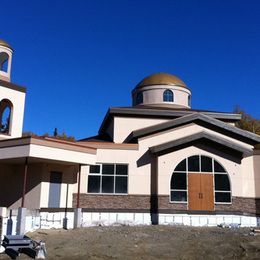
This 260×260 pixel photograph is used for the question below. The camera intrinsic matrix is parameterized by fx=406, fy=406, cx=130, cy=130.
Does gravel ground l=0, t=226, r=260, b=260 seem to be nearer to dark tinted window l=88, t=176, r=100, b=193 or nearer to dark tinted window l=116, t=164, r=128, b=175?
dark tinted window l=88, t=176, r=100, b=193

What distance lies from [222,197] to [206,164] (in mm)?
2045

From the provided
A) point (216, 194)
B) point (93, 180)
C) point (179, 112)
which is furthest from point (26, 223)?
point (179, 112)

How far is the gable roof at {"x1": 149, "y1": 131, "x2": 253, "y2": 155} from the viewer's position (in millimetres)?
22298

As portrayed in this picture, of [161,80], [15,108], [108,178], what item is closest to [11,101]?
[15,108]

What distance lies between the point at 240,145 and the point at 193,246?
375 inches

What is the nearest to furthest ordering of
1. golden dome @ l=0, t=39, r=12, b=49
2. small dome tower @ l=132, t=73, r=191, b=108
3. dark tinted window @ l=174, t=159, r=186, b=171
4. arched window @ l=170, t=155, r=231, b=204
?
arched window @ l=170, t=155, r=231, b=204 → dark tinted window @ l=174, t=159, r=186, b=171 → golden dome @ l=0, t=39, r=12, b=49 → small dome tower @ l=132, t=73, r=191, b=108

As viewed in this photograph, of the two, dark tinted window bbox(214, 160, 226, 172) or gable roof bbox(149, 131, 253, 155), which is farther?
dark tinted window bbox(214, 160, 226, 172)

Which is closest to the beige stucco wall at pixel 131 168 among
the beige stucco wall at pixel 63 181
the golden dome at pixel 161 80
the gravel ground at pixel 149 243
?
the beige stucco wall at pixel 63 181

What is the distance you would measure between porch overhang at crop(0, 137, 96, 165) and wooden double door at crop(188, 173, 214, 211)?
5777 mm

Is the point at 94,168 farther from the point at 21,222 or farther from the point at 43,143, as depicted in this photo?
the point at 21,222

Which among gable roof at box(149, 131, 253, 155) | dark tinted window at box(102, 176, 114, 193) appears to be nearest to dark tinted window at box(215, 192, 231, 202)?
gable roof at box(149, 131, 253, 155)

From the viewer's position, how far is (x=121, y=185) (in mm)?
22766

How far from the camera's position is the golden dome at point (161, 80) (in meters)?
31.9

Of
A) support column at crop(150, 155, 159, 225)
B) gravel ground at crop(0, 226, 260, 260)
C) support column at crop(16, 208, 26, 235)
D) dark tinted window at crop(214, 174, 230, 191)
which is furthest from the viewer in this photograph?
dark tinted window at crop(214, 174, 230, 191)
